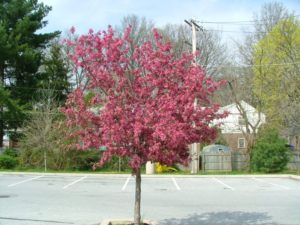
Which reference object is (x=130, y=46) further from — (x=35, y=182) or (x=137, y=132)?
(x=35, y=182)

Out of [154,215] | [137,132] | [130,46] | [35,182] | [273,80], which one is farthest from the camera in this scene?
[273,80]

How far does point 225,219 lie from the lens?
1225 centimetres

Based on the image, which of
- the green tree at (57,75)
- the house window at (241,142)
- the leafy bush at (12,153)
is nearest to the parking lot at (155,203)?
the leafy bush at (12,153)

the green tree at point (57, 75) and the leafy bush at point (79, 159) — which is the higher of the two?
the green tree at point (57, 75)

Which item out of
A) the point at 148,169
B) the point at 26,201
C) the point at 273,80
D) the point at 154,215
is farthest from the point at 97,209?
the point at 273,80

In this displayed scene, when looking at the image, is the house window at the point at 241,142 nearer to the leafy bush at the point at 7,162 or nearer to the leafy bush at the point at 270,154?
the leafy bush at the point at 270,154

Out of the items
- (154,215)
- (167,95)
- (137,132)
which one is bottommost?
(154,215)

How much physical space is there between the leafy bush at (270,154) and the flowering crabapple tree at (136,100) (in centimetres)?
2306

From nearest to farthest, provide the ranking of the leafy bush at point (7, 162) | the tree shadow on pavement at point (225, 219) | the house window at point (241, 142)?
1. the tree shadow on pavement at point (225, 219)
2. the leafy bush at point (7, 162)
3. the house window at point (241, 142)

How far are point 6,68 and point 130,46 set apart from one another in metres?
36.9

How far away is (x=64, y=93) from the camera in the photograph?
45.7 meters

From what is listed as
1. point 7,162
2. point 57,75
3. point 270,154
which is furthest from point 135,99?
point 57,75

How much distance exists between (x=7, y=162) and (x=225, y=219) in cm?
2306

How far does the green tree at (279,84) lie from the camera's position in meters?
35.8
